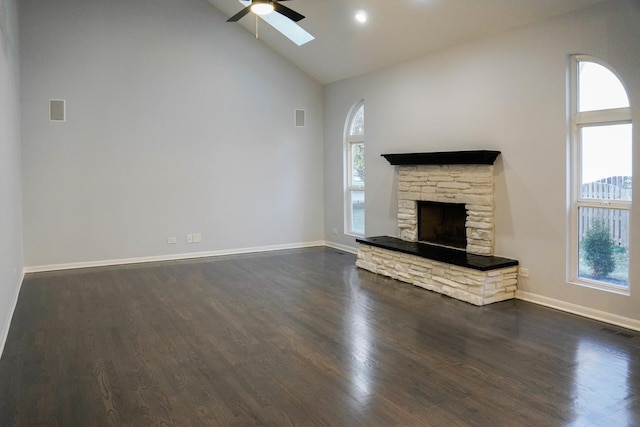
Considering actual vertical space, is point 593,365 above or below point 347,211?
below

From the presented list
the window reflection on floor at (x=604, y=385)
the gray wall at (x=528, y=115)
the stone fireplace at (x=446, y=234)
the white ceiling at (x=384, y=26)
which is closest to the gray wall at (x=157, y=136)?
the white ceiling at (x=384, y=26)

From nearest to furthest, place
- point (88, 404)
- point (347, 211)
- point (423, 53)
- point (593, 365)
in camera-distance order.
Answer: point (88, 404) < point (593, 365) < point (423, 53) < point (347, 211)

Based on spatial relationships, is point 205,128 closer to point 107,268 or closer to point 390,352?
point 107,268

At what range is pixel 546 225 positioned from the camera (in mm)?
5004

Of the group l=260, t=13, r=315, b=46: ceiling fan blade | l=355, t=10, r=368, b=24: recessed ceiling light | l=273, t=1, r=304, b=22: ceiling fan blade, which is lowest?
Result: l=273, t=1, r=304, b=22: ceiling fan blade

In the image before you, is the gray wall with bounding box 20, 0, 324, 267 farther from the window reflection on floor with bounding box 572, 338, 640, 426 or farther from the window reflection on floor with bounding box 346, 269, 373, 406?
the window reflection on floor with bounding box 572, 338, 640, 426

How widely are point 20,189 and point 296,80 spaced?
454 centimetres

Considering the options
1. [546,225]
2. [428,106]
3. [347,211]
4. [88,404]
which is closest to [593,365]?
[546,225]

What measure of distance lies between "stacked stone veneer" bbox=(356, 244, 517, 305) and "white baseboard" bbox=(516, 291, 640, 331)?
0.19 meters

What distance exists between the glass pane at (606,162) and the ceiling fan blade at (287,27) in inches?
172

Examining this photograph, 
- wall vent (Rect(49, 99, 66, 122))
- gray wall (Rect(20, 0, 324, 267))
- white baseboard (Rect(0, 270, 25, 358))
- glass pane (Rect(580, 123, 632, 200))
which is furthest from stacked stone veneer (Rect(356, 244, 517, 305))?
wall vent (Rect(49, 99, 66, 122))

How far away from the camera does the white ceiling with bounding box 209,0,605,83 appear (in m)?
5.04

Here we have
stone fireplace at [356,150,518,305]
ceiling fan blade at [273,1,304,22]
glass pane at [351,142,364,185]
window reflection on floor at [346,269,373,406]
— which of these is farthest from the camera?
glass pane at [351,142,364,185]

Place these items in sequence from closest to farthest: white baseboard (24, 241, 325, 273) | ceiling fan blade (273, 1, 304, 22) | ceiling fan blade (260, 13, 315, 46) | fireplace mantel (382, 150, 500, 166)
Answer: ceiling fan blade (273, 1, 304, 22) < fireplace mantel (382, 150, 500, 166) < white baseboard (24, 241, 325, 273) < ceiling fan blade (260, 13, 315, 46)
